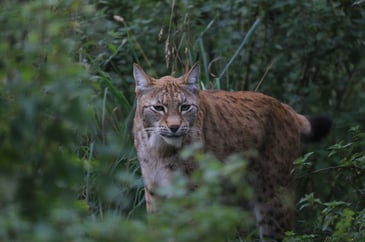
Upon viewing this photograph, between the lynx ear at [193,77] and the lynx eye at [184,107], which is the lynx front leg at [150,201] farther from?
the lynx ear at [193,77]

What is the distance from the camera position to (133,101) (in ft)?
29.2

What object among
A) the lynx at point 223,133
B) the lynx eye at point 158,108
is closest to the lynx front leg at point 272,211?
the lynx at point 223,133

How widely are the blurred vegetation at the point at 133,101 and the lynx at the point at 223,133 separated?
9.0 inches

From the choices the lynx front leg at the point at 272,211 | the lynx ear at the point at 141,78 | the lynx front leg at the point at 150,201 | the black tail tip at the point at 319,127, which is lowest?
the lynx front leg at the point at 272,211

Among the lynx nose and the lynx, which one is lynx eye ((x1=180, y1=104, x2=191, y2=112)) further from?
the lynx nose

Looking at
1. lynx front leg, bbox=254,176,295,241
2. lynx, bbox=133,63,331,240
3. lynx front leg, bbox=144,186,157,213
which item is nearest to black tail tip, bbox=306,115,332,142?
lynx, bbox=133,63,331,240

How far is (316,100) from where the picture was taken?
9828 mm

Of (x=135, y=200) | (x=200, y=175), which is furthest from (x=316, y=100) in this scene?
(x=200, y=175)

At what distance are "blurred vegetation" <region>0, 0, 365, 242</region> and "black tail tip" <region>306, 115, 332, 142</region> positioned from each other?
173 mm

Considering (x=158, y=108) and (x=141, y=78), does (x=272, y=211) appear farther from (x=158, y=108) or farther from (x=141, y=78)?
(x=141, y=78)

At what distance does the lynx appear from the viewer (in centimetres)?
712

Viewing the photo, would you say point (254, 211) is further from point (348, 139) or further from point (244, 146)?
point (348, 139)

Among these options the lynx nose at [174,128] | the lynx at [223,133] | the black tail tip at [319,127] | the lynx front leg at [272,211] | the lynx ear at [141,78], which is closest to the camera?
the lynx nose at [174,128]

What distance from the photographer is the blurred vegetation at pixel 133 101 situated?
3.61 meters
